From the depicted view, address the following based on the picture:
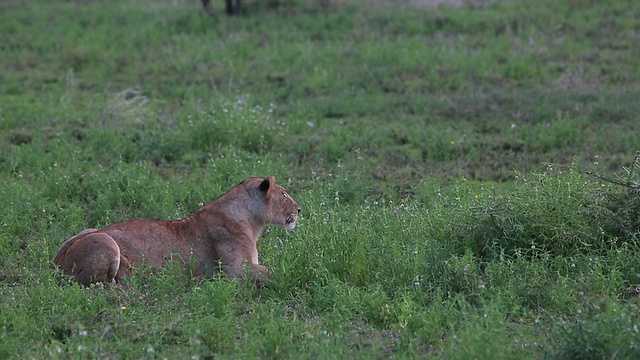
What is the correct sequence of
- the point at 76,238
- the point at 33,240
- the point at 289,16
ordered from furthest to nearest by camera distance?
1. the point at 289,16
2. the point at 33,240
3. the point at 76,238

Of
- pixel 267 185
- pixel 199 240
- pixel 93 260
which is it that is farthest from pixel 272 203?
pixel 93 260

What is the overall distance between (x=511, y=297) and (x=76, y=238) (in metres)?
3.55

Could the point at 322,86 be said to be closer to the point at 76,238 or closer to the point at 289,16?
the point at 289,16

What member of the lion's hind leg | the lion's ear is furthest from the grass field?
the lion's ear

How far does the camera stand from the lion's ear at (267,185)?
7879 mm

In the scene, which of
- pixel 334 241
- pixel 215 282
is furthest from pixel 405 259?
pixel 215 282

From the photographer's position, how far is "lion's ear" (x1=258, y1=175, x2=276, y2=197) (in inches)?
310

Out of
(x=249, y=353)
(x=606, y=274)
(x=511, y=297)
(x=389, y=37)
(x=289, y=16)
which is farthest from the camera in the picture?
(x=289, y=16)

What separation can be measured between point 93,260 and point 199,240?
3.06ft

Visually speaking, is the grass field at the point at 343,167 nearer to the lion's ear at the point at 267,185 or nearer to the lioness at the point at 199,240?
the lioness at the point at 199,240

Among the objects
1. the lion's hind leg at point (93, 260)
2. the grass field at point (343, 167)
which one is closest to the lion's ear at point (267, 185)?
the grass field at point (343, 167)

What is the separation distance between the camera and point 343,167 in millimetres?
10383

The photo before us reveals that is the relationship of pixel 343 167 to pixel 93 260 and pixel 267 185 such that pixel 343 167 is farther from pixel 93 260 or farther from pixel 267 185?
pixel 93 260

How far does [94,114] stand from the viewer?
1283 cm
